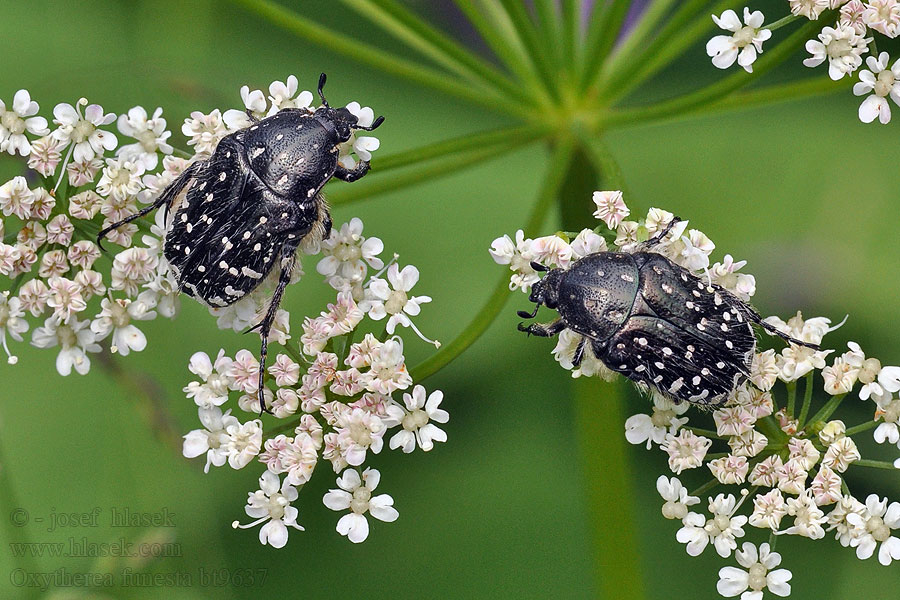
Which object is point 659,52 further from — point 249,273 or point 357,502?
point 357,502

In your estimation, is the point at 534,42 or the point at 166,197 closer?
the point at 166,197

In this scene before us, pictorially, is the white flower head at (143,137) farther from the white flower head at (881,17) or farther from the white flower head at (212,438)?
the white flower head at (881,17)

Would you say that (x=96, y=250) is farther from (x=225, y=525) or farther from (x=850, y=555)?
(x=850, y=555)

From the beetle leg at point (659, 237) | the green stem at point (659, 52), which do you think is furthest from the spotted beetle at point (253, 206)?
the green stem at point (659, 52)

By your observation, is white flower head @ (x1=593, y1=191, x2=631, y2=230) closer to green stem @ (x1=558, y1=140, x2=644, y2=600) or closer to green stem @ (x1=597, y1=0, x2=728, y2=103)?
green stem @ (x1=558, y1=140, x2=644, y2=600)

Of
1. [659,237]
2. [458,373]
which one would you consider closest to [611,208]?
[659,237]

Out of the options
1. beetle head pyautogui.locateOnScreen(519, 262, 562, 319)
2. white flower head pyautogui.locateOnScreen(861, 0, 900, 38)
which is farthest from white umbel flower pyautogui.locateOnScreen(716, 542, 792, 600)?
white flower head pyautogui.locateOnScreen(861, 0, 900, 38)
